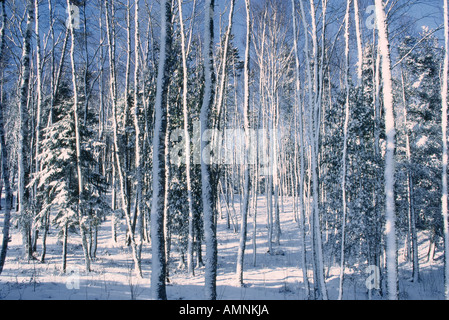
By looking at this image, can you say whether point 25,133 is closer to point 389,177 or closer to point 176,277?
point 176,277

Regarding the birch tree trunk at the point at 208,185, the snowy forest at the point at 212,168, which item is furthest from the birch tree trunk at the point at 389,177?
the birch tree trunk at the point at 208,185

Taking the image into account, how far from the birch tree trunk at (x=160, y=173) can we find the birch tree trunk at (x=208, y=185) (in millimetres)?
729

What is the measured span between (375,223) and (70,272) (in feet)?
38.4

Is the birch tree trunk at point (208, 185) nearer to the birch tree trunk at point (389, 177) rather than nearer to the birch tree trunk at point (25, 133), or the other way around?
the birch tree trunk at point (389, 177)

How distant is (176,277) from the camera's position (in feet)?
31.1

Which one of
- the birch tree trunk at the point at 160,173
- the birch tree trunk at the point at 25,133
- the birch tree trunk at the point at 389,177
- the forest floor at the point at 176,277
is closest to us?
the birch tree trunk at the point at 160,173

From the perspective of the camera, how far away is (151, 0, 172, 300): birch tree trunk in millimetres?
4016

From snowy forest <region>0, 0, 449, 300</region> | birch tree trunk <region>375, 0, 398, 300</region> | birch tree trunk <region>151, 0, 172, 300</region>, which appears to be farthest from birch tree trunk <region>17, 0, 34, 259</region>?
birch tree trunk <region>375, 0, 398, 300</region>

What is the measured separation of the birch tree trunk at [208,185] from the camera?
4.07 metres

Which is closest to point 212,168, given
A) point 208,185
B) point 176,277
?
point 208,185
